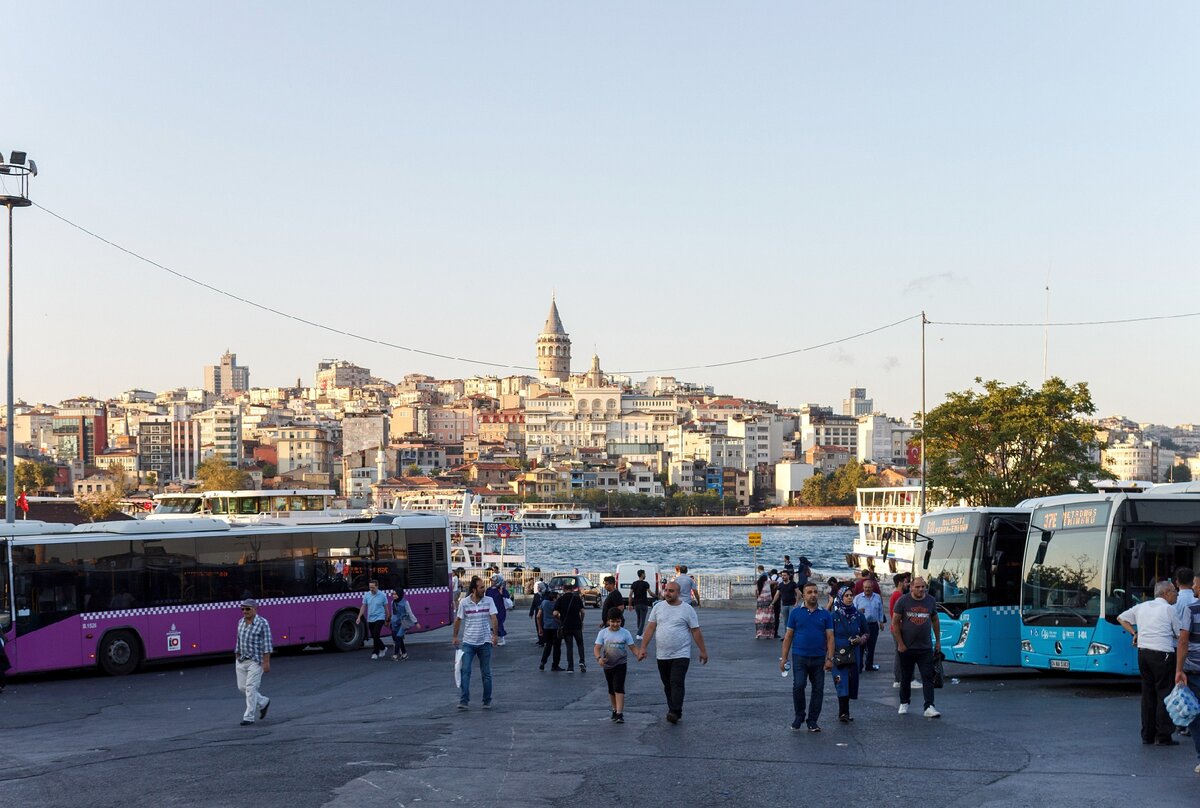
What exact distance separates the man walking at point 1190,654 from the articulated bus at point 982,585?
7.29 metres

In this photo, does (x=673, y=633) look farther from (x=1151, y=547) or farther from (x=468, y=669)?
(x=1151, y=547)

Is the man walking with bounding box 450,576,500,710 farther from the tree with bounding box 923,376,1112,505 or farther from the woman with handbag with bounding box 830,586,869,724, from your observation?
the tree with bounding box 923,376,1112,505

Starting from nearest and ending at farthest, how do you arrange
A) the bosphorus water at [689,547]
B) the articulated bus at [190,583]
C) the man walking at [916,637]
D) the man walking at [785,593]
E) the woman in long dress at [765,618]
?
the man walking at [916,637] < the articulated bus at [190,583] < the man walking at [785,593] < the woman in long dress at [765,618] < the bosphorus water at [689,547]

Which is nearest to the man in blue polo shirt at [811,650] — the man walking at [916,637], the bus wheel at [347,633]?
the man walking at [916,637]

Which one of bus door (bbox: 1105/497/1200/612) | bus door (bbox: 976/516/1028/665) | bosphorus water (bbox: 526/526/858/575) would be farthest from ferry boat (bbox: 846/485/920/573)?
bus door (bbox: 1105/497/1200/612)

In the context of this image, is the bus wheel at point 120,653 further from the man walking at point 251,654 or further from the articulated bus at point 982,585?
the articulated bus at point 982,585

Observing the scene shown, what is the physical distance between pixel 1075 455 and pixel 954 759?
1458 inches

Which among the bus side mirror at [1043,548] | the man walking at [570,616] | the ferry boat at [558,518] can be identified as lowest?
the ferry boat at [558,518]

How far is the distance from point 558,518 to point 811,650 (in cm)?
16404

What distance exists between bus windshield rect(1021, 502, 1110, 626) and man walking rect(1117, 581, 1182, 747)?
161 inches

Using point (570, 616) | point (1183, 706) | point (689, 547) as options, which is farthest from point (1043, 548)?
point (689, 547)

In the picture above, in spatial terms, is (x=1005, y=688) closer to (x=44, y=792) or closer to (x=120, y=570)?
(x=44, y=792)

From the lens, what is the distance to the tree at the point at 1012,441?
149 feet

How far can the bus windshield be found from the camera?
16422mm
